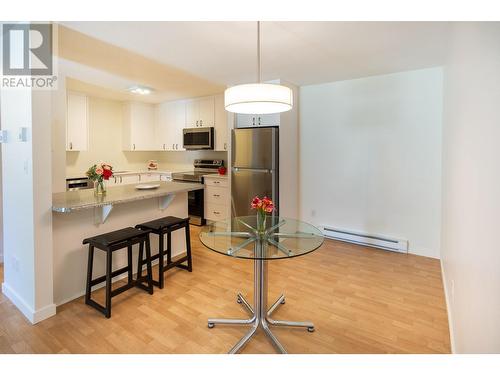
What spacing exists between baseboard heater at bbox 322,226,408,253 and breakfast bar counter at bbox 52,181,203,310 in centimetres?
249

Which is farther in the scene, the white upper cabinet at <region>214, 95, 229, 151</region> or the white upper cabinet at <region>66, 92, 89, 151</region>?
the white upper cabinet at <region>214, 95, 229, 151</region>

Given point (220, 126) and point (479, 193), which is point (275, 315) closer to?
point (479, 193)

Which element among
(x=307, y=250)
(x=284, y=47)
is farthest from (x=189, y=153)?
(x=307, y=250)

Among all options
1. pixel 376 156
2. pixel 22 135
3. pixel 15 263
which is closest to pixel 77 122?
pixel 22 135

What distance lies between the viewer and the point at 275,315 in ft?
7.61

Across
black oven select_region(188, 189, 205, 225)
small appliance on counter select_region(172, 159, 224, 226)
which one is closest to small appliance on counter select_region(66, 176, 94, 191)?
small appliance on counter select_region(172, 159, 224, 226)

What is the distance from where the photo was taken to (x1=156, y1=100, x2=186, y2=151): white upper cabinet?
225 inches

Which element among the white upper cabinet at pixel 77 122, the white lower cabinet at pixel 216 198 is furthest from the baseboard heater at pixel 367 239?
the white upper cabinet at pixel 77 122

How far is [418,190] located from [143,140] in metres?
5.17

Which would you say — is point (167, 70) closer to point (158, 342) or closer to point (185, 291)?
point (185, 291)

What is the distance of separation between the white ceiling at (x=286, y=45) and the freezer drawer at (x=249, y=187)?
1.40 metres

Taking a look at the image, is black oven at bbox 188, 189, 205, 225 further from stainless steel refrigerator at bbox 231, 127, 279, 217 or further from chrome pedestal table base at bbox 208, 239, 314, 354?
chrome pedestal table base at bbox 208, 239, 314, 354

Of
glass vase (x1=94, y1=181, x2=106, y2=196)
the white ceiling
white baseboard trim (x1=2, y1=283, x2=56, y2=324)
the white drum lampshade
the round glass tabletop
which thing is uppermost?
the white ceiling

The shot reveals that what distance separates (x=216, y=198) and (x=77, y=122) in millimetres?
2834
